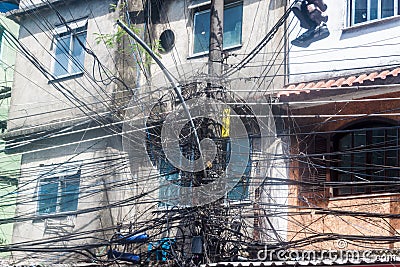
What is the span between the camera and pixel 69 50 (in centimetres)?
1380

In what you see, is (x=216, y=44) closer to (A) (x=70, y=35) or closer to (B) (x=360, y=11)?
(B) (x=360, y=11)

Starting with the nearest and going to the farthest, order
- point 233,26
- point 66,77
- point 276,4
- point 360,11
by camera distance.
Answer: point 360,11
point 276,4
point 233,26
point 66,77

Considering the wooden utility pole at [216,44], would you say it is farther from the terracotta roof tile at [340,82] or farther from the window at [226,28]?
the window at [226,28]

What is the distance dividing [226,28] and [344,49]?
2.57 m

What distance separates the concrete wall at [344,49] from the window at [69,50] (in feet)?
15.6

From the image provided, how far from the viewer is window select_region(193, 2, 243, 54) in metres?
11.9

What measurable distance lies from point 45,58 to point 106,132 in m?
2.83

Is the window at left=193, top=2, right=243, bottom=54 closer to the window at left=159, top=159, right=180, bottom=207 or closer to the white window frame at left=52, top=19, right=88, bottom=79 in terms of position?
the white window frame at left=52, top=19, right=88, bottom=79

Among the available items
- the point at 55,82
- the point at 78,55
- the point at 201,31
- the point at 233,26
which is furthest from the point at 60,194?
the point at 233,26

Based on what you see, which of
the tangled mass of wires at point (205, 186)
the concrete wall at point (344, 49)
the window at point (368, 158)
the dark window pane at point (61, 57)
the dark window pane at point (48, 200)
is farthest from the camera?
the dark window pane at point (61, 57)

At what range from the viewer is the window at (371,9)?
10.1 meters

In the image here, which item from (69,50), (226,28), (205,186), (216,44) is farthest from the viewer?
(69,50)

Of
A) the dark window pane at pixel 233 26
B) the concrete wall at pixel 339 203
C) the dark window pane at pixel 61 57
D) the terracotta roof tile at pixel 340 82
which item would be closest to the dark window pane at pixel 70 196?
the dark window pane at pixel 61 57

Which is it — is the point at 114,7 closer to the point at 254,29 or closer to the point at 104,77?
the point at 104,77
